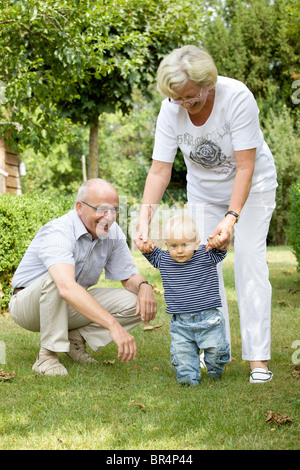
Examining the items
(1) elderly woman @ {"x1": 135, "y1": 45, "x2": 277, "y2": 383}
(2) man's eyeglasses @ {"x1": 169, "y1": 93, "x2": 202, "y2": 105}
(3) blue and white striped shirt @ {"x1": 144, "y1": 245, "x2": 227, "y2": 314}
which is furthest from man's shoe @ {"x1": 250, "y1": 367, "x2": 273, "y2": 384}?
(2) man's eyeglasses @ {"x1": 169, "y1": 93, "x2": 202, "y2": 105}

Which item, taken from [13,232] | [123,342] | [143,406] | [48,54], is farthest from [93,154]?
[143,406]

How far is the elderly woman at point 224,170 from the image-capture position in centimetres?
303

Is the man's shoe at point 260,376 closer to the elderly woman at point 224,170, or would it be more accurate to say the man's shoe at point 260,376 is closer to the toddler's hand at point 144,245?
the elderly woman at point 224,170

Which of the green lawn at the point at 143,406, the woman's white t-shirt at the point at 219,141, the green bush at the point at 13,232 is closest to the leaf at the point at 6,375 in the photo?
the green lawn at the point at 143,406

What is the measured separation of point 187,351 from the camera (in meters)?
3.28

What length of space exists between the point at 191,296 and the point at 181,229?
0.39 metres

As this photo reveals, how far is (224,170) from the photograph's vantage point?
338 centimetres

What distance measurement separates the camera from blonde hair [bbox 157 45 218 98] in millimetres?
2924

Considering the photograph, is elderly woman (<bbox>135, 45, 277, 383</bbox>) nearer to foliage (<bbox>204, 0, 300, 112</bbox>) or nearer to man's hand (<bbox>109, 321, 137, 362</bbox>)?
man's hand (<bbox>109, 321, 137, 362</bbox>)

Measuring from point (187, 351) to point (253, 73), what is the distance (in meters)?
14.4

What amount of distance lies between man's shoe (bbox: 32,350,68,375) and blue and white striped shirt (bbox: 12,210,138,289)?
505 mm

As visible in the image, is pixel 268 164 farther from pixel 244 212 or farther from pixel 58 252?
A: pixel 58 252

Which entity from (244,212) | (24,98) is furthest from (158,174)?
(24,98)
